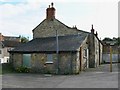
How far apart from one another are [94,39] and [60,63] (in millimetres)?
9457

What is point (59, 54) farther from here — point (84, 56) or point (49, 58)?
point (84, 56)

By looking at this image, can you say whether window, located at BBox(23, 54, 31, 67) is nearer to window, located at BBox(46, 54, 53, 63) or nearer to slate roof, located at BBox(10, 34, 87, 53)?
slate roof, located at BBox(10, 34, 87, 53)

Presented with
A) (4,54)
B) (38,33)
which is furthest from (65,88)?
(4,54)

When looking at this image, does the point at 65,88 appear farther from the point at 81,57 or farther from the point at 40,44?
the point at 40,44

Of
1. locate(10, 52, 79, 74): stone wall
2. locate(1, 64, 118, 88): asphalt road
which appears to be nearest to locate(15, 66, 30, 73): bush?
locate(10, 52, 79, 74): stone wall

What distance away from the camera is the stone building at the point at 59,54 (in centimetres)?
2888

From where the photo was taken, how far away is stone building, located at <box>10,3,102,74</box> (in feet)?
94.7

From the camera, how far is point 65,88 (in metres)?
17.6

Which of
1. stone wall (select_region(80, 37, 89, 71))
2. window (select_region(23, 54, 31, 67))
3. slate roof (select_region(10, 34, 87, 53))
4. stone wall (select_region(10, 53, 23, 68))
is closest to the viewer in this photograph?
slate roof (select_region(10, 34, 87, 53))

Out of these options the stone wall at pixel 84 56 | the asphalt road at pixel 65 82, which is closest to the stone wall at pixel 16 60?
the stone wall at pixel 84 56

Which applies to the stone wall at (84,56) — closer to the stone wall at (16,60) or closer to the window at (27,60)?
the window at (27,60)

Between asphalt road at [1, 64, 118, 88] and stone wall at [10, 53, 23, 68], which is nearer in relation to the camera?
asphalt road at [1, 64, 118, 88]

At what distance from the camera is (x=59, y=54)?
29.4 m

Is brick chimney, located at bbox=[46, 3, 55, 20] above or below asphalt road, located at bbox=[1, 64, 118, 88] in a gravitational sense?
above
